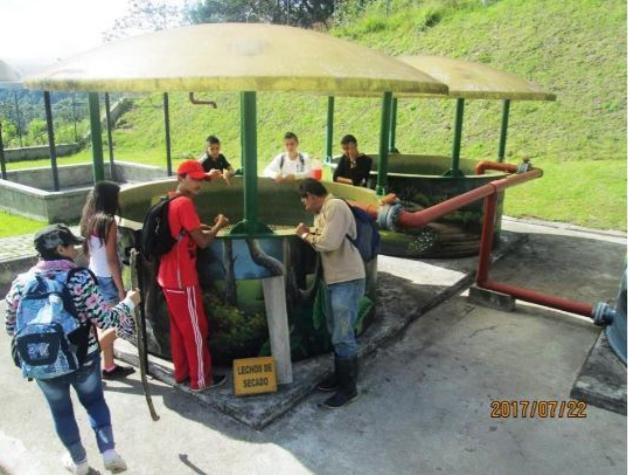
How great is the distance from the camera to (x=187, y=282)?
14.6 ft

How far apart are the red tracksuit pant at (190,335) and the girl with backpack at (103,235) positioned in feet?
1.90

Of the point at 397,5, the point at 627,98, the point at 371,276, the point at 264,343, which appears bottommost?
the point at 264,343

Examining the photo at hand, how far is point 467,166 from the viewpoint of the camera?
10.6 m

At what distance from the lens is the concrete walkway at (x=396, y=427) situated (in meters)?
3.91

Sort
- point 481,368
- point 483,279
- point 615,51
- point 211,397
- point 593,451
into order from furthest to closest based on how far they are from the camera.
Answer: point 615,51, point 483,279, point 481,368, point 211,397, point 593,451

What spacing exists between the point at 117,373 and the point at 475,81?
255 inches

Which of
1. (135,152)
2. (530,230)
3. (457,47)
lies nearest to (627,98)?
(457,47)

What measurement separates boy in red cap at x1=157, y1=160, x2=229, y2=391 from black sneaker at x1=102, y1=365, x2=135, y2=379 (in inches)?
23.4

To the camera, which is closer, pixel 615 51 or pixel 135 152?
pixel 615 51

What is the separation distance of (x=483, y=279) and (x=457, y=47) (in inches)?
620

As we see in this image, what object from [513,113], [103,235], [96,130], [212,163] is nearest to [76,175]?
[212,163]

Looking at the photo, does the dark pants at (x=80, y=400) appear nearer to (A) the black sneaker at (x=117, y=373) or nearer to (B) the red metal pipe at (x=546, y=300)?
(A) the black sneaker at (x=117, y=373)

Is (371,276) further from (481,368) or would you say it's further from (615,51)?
(615,51)

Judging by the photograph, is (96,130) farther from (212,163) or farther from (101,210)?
(212,163)
